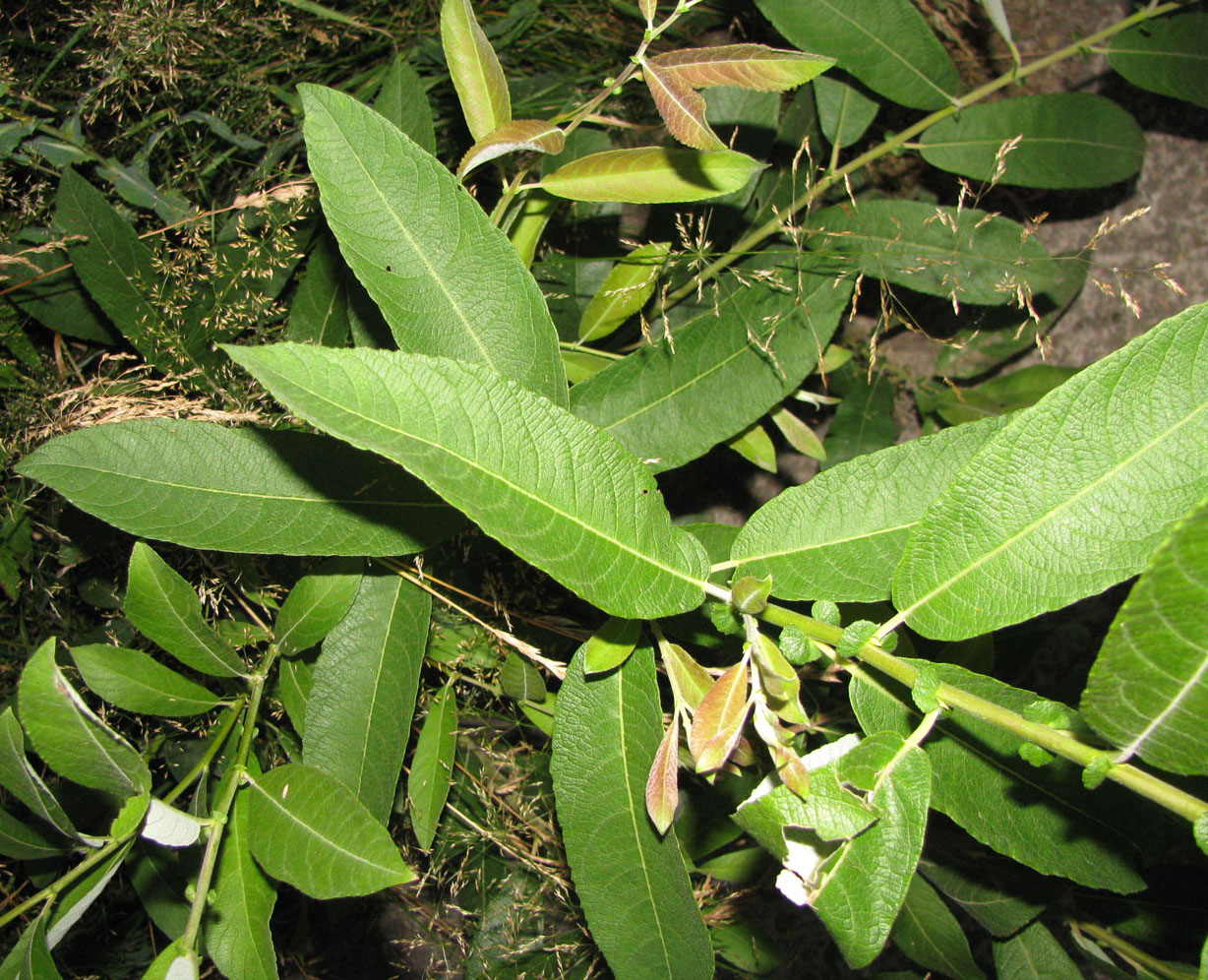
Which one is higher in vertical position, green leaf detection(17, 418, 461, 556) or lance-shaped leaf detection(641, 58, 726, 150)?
lance-shaped leaf detection(641, 58, 726, 150)

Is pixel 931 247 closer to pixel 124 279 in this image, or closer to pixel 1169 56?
pixel 1169 56

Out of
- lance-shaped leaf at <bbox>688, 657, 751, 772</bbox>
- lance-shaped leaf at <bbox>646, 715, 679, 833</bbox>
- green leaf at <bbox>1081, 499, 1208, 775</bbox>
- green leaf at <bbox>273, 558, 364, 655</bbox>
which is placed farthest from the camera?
green leaf at <bbox>273, 558, 364, 655</bbox>

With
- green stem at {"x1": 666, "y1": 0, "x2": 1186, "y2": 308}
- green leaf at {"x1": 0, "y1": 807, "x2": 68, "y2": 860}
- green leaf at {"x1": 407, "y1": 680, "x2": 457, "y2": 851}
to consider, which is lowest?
green leaf at {"x1": 407, "y1": 680, "x2": 457, "y2": 851}

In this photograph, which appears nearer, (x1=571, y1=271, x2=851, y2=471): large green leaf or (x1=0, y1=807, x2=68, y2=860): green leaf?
(x1=0, y1=807, x2=68, y2=860): green leaf

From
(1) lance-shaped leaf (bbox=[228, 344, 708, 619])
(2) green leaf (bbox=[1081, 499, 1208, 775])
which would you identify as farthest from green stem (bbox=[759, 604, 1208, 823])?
(1) lance-shaped leaf (bbox=[228, 344, 708, 619])

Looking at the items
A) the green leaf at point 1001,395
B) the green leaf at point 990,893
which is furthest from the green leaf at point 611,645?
the green leaf at point 1001,395

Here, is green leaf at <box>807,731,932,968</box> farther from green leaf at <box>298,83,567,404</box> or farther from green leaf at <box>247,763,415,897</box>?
green leaf at <box>298,83,567,404</box>

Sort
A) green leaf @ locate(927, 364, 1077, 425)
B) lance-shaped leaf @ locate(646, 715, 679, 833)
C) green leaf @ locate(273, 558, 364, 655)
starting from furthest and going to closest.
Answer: green leaf @ locate(927, 364, 1077, 425)
green leaf @ locate(273, 558, 364, 655)
lance-shaped leaf @ locate(646, 715, 679, 833)
